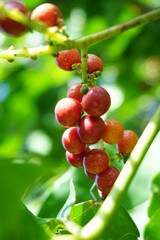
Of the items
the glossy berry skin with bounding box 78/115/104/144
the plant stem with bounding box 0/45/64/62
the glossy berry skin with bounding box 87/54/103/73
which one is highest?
the plant stem with bounding box 0/45/64/62

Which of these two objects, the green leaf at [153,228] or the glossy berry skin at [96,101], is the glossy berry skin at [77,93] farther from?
the green leaf at [153,228]

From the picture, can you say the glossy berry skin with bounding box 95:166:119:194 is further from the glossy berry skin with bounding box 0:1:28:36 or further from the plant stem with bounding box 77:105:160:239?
the glossy berry skin with bounding box 0:1:28:36

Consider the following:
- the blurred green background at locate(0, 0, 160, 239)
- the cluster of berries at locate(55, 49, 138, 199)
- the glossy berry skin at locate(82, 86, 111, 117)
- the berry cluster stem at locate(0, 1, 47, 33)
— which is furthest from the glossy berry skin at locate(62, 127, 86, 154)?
the blurred green background at locate(0, 0, 160, 239)

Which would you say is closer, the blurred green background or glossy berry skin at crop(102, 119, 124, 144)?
glossy berry skin at crop(102, 119, 124, 144)

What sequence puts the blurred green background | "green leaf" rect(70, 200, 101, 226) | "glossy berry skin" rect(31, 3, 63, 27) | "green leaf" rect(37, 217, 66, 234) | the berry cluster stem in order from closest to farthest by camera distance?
the berry cluster stem < "glossy berry skin" rect(31, 3, 63, 27) < "green leaf" rect(37, 217, 66, 234) < "green leaf" rect(70, 200, 101, 226) < the blurred green background

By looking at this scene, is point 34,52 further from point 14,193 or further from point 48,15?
point 14,193

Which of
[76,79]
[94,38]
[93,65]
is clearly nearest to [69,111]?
[93,65]

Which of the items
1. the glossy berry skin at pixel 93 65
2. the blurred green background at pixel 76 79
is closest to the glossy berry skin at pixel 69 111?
the glossy berry skin at pixel 93 65
